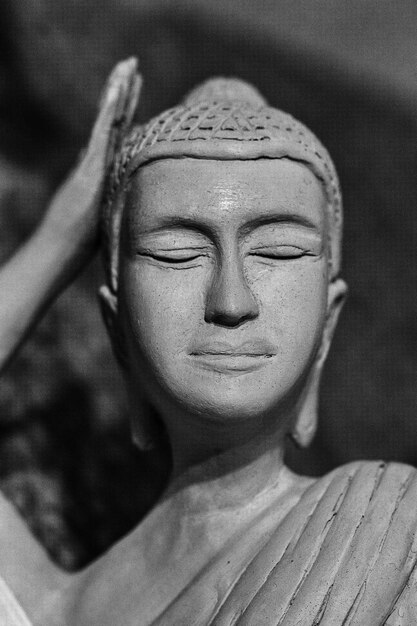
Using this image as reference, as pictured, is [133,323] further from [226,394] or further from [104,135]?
[104,135]

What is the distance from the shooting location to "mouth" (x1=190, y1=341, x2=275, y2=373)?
231 cm

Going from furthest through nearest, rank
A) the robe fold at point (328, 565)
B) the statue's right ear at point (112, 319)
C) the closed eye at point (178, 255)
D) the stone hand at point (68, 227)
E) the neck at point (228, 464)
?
1. the stone hand at point (68, 227)
2. the statue's right ear at point (112, 319)
3. the neck at point (228, 464)
4. the closed eye at point (178, 255)
5. the robe fold at point (328, 565)

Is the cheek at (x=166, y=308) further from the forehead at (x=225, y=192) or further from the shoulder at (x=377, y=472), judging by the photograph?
the shoulder at (x=377, y=472)

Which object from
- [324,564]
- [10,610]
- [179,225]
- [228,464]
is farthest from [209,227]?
[10,610]

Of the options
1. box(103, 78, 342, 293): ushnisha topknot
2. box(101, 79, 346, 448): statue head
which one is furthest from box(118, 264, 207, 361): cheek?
box(103, 78, 342, 293): ushnisha topknot

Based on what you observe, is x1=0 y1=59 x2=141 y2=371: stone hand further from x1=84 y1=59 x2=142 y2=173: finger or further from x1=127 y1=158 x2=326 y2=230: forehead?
x1=127 y1=158 x2=326 y2=230: forehead

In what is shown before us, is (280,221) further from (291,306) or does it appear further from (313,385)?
(313,385)

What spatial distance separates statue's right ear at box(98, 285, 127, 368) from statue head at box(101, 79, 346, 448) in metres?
0.11

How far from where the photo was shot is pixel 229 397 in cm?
230

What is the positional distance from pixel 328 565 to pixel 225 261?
26.9 inches

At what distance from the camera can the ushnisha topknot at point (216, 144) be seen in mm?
2430

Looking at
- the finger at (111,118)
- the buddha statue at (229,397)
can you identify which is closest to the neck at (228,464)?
the buddha statue at (229,397)

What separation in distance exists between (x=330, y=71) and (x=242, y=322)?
296 centimetres

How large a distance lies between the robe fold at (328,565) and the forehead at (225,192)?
62 cm
